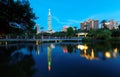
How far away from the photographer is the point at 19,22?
2298 cm

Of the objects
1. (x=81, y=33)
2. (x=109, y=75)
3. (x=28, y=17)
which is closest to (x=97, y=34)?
(x=81, y=33)

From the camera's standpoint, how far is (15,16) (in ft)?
70.5

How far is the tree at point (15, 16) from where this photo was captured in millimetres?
20733

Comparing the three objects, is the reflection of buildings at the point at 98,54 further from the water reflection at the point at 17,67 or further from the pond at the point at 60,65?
the water reflection at the point at 17,67

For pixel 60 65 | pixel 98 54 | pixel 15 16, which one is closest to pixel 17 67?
pixel 60 65

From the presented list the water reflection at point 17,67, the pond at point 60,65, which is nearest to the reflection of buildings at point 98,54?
the pond at point 60,65

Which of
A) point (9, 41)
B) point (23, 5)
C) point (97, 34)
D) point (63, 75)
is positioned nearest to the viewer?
point (63, 75)

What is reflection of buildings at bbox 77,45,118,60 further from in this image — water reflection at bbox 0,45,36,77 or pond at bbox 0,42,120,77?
water reflection at bbox 0,45,36,77

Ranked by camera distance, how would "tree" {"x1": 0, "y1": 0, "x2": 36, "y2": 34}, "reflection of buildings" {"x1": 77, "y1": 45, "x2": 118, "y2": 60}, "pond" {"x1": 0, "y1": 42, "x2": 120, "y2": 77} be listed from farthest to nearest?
"reflection of buildings" {"x1": 77, "y1": 45, "x2": 118, "y2": 60}, "tree" {"x1": 0, "y1": 0, "x2": 36, "y2": 34}, "pond" {"x1": 0, "y1": 42, "x2": 120, "y2": 77}

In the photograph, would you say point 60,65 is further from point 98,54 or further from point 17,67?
point 98,54

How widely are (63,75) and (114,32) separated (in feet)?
301

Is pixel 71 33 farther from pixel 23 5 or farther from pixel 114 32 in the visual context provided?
pixel 23 5

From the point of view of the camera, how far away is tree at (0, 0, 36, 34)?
68.0 ft

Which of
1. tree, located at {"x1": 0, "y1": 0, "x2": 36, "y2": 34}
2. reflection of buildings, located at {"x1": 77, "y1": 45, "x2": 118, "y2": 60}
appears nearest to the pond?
reflection of buildings, located at {"x1": 77, "y1": 45, "x2": 118, "y2": 60}
